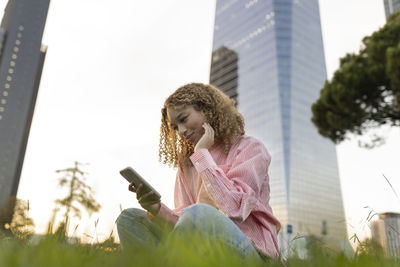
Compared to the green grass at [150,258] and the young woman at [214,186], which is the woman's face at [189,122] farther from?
the green grass at [150,258]

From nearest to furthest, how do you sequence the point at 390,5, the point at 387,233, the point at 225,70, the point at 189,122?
the point at 387,233
the point at 189,122
the point at 390,5
the point at 225,70

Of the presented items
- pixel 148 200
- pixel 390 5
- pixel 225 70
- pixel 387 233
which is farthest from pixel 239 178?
pixel 225 70

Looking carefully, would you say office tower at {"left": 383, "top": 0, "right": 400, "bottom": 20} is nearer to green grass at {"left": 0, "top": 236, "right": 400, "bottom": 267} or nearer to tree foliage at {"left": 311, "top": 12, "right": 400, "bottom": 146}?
tree foliage at {"left": 311, "top": 12, "right": 400, "bottom": 146}

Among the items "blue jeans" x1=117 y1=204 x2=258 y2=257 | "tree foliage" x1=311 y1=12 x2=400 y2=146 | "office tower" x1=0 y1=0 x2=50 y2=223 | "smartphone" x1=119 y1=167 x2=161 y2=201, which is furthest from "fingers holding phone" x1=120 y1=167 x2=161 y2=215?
"office tower" x1=0 y1=0 x2=50 y2=223

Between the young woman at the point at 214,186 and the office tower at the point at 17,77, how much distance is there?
71649 mm

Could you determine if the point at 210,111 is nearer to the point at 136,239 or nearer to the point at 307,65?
the point at 136,239

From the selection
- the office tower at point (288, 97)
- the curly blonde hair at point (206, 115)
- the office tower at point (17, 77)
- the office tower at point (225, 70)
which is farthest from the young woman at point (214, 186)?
the office tower at point (225, 70)

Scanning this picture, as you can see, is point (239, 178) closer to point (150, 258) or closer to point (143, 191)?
point (143, 191)

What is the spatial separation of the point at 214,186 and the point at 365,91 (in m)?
10.3

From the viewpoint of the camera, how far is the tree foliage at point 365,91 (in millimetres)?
9461

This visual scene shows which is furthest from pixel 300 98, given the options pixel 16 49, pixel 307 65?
pixel 16 49

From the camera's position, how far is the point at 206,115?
226 cm

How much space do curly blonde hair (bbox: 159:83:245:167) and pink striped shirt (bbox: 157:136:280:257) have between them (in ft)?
0.77

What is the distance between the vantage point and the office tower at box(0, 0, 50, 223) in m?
63.3
